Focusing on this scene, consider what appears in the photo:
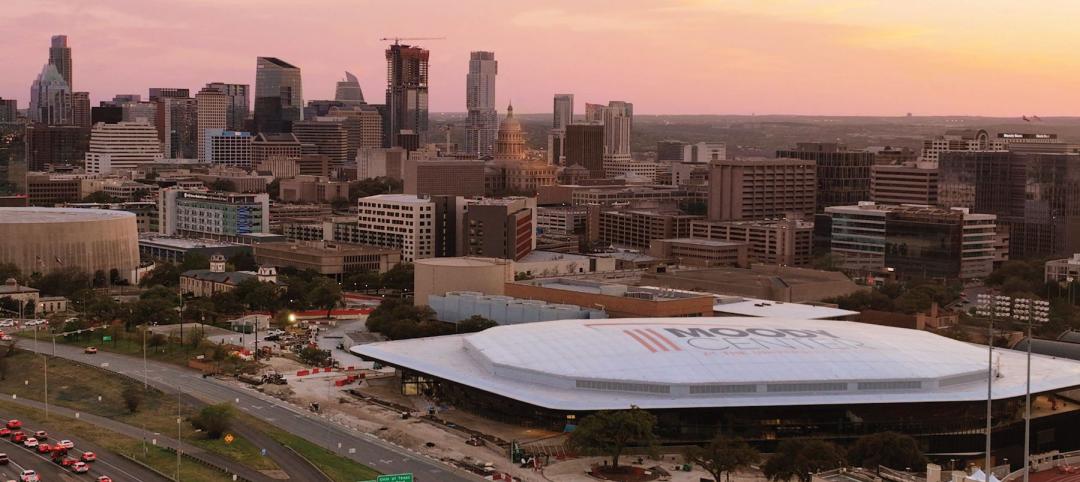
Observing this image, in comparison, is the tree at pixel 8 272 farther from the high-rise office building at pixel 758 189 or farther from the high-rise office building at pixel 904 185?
the high-rise office building at pixel 904 185

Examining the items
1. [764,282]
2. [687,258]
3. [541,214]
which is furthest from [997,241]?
[541,214]

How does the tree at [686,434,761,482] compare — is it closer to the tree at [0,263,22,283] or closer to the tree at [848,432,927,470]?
the tree at [848,432,927,470]

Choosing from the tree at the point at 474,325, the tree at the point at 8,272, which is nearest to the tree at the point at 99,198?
the tree at the point at 8,272

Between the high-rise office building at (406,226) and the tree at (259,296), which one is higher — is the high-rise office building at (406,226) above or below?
above

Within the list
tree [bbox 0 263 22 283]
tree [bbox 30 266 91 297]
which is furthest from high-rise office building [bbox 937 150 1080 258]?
tree [bbox 0 263 22 283]

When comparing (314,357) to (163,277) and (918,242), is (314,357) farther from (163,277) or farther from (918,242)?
(918,242)

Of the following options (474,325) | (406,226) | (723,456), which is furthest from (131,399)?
(406,226)
